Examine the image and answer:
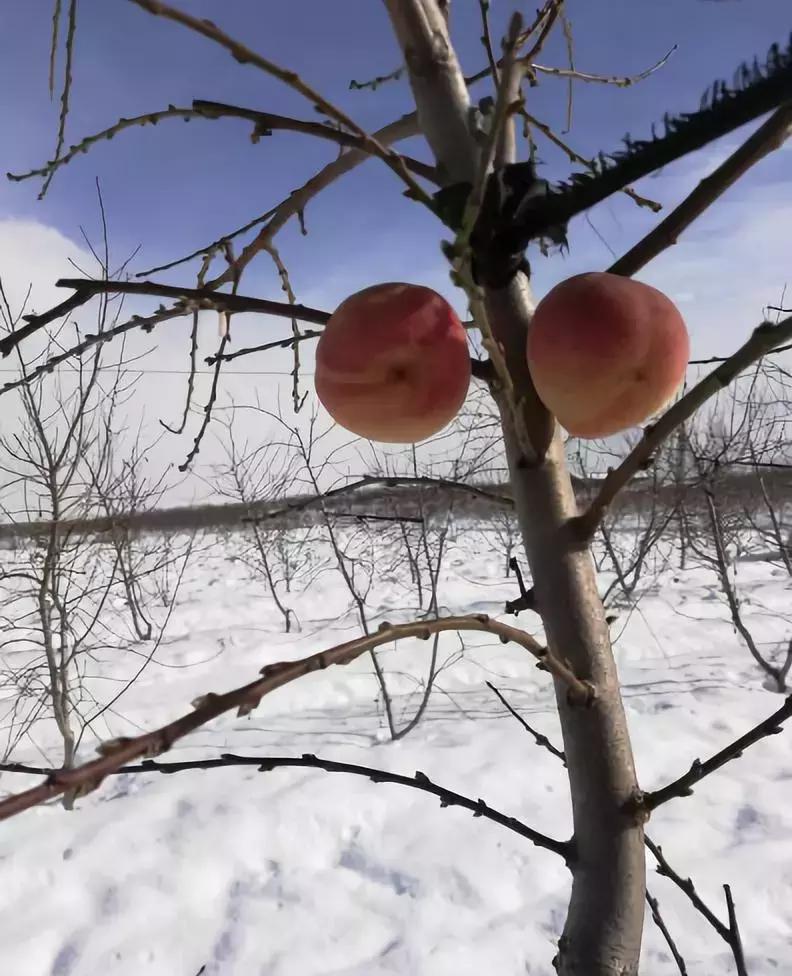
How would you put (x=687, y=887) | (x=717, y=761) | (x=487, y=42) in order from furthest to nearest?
(x=687, y=887), (x=717, y=761), (x=487, y=42)

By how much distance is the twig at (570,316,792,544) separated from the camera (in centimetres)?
31

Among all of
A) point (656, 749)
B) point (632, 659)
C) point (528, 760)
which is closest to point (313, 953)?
point (528, 760)

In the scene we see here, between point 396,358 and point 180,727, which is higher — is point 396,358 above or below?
above

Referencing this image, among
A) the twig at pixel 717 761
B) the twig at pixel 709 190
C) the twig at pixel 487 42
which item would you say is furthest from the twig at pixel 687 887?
the twig at pixel 487 42

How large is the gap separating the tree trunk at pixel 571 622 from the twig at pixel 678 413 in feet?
0.08

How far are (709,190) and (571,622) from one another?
27 centimetres

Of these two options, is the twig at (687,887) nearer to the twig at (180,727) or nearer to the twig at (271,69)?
the twig at (180,727)

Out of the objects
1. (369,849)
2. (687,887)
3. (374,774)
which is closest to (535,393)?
(374,774)

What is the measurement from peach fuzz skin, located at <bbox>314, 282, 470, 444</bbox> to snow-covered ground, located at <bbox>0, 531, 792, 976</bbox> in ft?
7.21

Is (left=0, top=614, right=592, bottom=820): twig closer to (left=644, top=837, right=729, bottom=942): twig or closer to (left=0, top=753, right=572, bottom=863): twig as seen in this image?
(left=0, top=753, right=572, bottom=863): twig

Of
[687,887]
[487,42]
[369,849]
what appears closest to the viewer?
[487,42]

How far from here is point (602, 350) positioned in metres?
0.38

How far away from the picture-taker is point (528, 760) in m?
3.24

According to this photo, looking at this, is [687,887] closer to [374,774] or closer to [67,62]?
[374,774]
